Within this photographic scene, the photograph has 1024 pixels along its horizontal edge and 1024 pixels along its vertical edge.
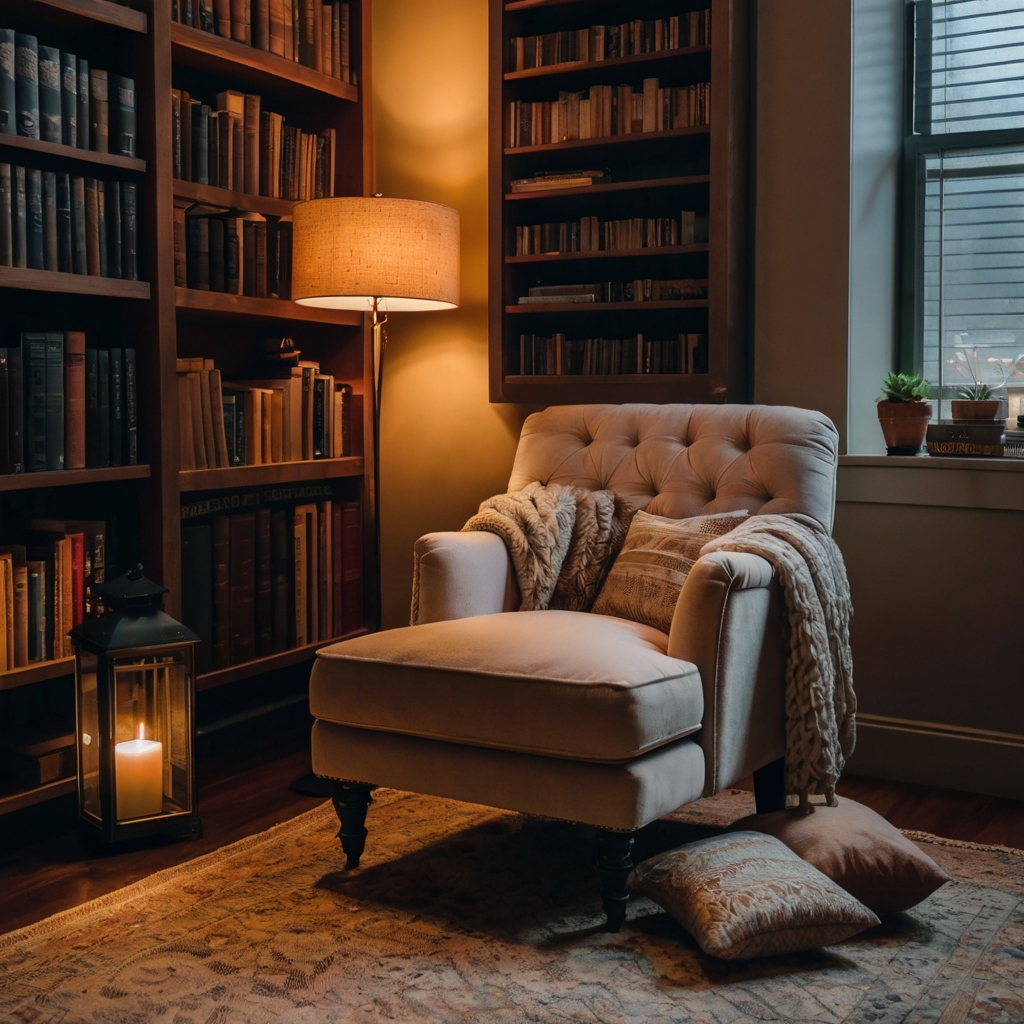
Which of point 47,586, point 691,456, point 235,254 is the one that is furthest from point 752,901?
point 235,254

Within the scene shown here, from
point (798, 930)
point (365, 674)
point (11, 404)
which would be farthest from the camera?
point (11, 404)

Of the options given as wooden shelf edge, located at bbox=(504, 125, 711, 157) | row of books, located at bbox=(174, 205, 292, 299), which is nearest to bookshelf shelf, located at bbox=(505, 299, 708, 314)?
wooden shelf edge, located at bbox=(504, 125, 711, 157)

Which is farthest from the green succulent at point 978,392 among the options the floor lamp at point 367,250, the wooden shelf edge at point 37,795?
the wooden shelf edge at point 37,795

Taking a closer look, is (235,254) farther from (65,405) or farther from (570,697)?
(570,697)

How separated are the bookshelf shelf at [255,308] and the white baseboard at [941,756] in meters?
1.84

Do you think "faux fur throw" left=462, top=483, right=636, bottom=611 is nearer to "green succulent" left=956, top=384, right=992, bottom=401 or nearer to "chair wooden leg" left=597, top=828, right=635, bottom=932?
"chair wooden leg" left=597, top=828, right=635, bottom=932

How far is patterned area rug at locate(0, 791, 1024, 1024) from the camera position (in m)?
1.78

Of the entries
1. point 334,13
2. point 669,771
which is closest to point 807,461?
point 669,771

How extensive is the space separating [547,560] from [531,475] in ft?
1.21

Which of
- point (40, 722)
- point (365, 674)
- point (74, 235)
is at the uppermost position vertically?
point (74, 235)

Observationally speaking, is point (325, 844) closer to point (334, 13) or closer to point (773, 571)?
point (773, 571)

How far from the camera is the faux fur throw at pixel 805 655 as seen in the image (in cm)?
228

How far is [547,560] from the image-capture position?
2637 millimetres

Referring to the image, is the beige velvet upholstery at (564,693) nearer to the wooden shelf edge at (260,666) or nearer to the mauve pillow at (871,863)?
the mauve pillow at (871,863)
